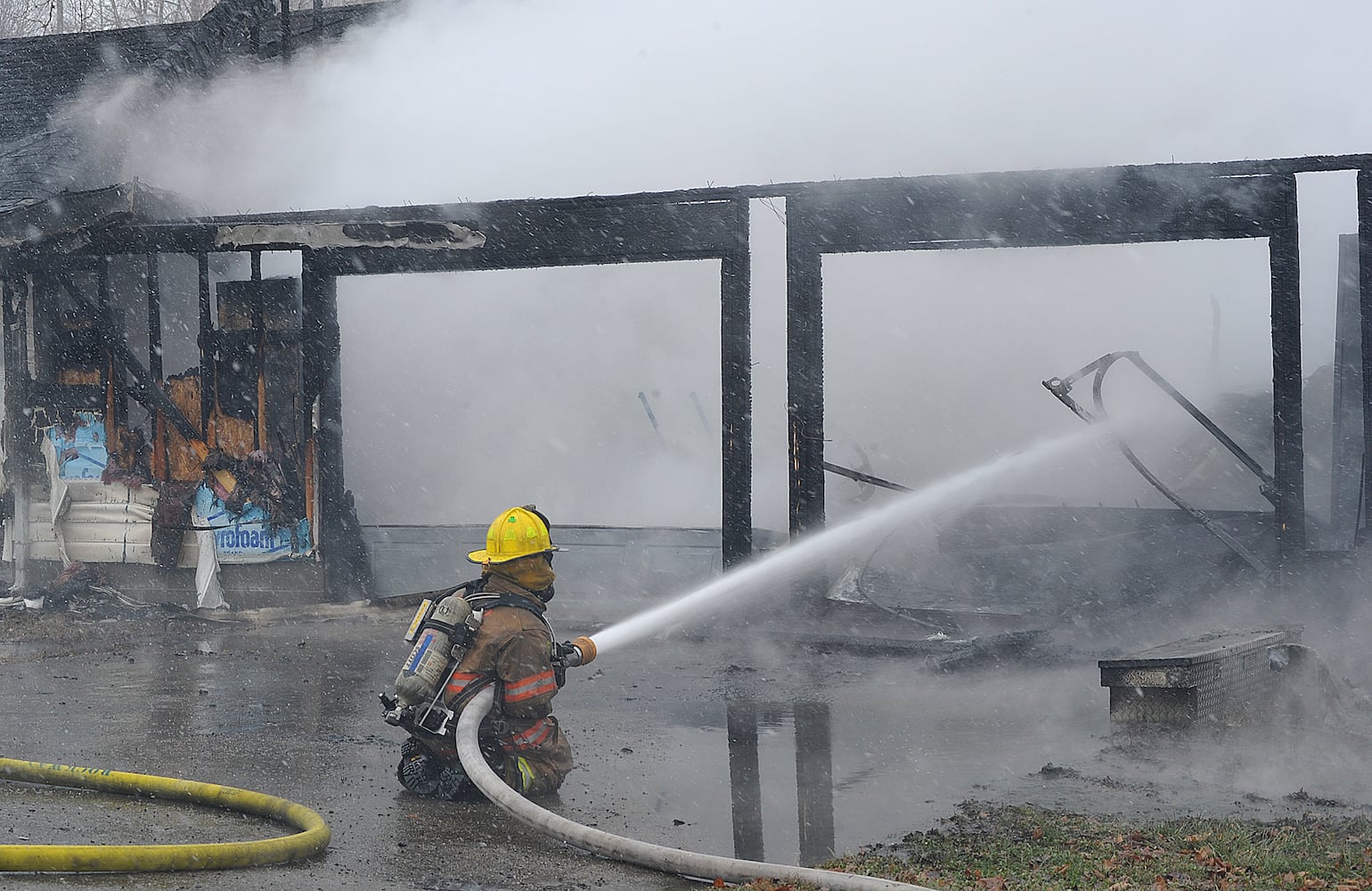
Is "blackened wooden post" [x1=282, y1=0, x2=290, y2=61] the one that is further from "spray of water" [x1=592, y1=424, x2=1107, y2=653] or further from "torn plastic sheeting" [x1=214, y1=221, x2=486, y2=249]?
"spray of water" [x1=592, y1=424, x2=1107, y2=653]

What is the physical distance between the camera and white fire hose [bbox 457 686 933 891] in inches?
146

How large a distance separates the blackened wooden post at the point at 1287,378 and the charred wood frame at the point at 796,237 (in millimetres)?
10

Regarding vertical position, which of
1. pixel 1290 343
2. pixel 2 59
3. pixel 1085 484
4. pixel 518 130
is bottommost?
pixel 1085 484

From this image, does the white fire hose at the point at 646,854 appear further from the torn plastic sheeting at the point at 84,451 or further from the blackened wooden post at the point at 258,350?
the torn plastic sheeting at the point at 84,451

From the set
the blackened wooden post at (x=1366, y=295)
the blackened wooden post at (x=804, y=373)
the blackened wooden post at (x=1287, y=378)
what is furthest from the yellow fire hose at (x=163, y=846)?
the blackened wooden post at (x=1366, y=295)

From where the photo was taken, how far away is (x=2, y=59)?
1404cm

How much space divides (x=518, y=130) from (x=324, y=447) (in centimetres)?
371

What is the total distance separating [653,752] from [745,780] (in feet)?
2.10

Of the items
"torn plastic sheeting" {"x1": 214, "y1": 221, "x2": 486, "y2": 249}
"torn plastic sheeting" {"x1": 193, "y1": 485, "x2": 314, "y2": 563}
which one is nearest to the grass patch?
"torn plastic sheeting" {"x1": 214, "y1": 221, "x2": 486, "y2": 249}

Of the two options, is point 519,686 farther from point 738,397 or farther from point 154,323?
point 154,323

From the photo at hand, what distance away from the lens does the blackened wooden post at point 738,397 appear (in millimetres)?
9781

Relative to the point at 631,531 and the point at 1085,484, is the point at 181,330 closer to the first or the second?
the point at 631,531

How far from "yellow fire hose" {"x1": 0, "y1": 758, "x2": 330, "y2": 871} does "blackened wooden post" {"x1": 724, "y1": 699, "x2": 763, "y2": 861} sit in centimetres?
144

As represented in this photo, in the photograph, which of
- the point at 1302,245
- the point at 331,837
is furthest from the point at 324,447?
the point at 1302,245
